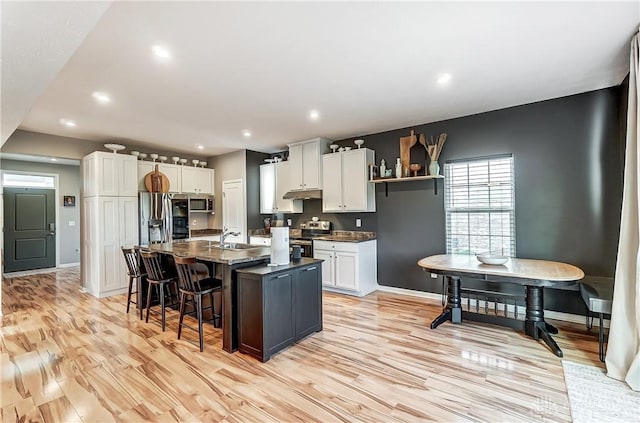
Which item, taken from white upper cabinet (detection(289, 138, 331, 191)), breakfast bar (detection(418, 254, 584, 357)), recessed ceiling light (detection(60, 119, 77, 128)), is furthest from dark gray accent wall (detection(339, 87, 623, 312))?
recessed ceiling light (detection(60, 119, 77, 128))

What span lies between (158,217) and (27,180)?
4.10 metres

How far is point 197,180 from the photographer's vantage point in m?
6.86

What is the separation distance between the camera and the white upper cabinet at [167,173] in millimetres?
5887

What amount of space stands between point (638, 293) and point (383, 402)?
2.12 m

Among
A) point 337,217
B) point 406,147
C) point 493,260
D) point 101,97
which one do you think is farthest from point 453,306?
point 101,97

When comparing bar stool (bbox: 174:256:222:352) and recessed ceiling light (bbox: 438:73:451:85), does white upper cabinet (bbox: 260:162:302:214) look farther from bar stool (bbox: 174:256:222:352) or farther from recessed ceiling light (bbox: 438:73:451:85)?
recessed ceiling light (bbox: 438:73:451:85)

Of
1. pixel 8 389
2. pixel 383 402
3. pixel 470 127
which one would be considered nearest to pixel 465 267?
pixel 383 402

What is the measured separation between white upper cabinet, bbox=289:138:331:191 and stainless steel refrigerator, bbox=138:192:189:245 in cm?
239

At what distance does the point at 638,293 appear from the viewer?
7.76 ft

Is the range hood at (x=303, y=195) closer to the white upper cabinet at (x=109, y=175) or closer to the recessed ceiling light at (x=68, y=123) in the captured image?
the white upper cabinet at (x=109, y=175)

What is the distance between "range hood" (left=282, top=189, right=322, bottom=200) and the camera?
18.8 feet

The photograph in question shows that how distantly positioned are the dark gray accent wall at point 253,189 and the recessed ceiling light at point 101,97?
3.12 metres

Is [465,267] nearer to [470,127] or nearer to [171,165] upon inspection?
[470,127]

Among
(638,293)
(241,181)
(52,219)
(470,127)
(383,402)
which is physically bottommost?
(383,402)
